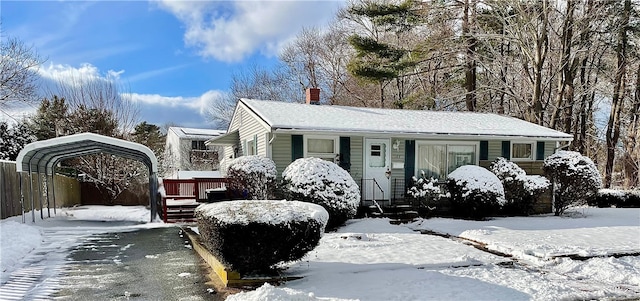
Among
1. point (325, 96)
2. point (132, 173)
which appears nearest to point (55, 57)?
point (132, 173)

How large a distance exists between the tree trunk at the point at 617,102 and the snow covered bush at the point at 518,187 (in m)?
12.3

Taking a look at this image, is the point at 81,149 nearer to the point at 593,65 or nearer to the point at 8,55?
the point at 8,55

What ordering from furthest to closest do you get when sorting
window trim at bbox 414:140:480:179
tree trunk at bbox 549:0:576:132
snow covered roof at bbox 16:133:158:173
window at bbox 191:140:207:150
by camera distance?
window at bbox 191:140:207:150, tree trunk at bbox 549:0:576:132, window trim at bbox 414:140:480:179, snow covered roof at bbox 16:133:158:173

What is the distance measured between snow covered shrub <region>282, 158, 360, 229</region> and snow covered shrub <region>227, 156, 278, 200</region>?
771mm

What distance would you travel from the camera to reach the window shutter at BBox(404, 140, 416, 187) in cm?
1265

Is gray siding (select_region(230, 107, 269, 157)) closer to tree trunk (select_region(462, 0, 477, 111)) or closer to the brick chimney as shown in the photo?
the brick chimney

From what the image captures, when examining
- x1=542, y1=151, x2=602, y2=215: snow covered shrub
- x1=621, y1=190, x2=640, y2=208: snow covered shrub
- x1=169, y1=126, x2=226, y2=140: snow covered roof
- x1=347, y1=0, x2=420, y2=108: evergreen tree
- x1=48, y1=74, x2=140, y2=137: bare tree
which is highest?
x1=347, y1=0, x2=420, y2=108: evergreen tree

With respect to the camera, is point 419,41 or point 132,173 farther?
point 419,41

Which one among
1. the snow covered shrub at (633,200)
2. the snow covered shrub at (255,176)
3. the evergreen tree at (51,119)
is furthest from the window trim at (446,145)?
the evergreen tree at (51,119)

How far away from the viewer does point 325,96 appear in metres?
29.6

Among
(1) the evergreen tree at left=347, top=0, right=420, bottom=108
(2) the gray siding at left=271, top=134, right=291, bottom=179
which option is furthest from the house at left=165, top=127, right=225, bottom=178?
(2) the gray siding at left=271, top=134, right=291, bottom=179

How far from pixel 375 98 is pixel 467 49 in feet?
25.2

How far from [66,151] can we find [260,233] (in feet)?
35.6

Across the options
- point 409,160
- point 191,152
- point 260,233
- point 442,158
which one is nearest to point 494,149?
point 442,158
